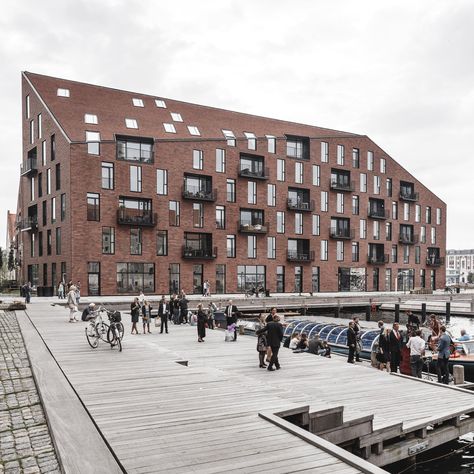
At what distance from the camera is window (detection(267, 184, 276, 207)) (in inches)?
1934

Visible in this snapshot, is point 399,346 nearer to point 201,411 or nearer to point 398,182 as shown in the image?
point 201,411

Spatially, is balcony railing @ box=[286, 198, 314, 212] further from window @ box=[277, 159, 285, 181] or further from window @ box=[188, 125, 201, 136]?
A: window @ box=[188, 125, 201, 136]

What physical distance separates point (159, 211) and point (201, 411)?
1400 inches

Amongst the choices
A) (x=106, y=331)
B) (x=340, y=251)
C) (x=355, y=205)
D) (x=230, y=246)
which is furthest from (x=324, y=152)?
(x=106, y=331)

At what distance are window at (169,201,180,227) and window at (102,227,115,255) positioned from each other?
569 centimetres

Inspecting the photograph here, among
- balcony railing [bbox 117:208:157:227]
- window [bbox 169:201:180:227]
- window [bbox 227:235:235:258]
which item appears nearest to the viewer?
balcony railing [bbox 117:208:157:227]

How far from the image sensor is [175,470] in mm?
5625

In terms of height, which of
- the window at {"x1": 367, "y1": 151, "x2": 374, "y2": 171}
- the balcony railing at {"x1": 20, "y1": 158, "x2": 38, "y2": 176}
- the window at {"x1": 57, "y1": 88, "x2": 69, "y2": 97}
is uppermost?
the window at {"x1": 57, "y1": 88, "x2": 69, "y2": 97}

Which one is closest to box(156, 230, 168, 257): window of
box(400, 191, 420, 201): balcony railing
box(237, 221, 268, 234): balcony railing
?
box(237, 221, 268, 234): balcony railing

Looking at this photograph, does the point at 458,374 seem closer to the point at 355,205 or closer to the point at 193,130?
the point at 193,130

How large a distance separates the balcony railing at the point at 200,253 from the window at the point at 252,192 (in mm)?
6919

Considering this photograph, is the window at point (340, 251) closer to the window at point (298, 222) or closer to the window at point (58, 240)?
the window at point (298, 222)

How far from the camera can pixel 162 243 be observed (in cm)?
4275

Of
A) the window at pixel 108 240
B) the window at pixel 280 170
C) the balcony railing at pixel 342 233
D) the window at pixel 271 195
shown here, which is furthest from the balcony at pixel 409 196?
the window at pixel 108 240
